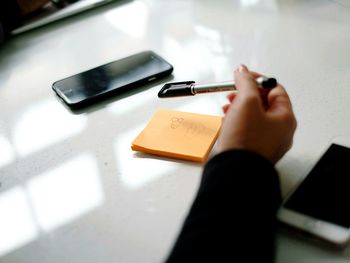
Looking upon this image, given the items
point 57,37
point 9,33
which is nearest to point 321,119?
point 57,37

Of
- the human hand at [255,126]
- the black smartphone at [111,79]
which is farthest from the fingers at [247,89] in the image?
the black smartphone at [111,79]

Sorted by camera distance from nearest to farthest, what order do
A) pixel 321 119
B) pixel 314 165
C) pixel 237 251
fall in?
pixel 237 251 → pixel 314 165 → pixel 321 119

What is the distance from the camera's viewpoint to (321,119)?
673mm

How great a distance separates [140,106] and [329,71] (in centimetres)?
34

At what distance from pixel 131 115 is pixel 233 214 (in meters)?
0.35

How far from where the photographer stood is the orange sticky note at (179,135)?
2.11ft

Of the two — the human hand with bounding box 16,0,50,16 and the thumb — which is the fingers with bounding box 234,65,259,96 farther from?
the human hand with bounding box 16,0,50,16

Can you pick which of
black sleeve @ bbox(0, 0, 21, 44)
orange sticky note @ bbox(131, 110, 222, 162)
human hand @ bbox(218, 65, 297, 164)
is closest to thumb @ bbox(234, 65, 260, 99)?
human hand @ bbox(218, 65, 297, 164)

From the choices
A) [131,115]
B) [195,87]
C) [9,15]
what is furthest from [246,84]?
[9,15]

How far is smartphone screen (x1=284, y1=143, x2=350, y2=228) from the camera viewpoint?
1.61ft

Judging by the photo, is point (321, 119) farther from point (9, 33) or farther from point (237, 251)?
point (9, 33)

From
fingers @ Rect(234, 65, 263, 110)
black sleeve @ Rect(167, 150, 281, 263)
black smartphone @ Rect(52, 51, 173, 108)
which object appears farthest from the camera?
black smartphone @ Rect(52, 51, 173, 108)

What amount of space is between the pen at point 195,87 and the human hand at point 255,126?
0.02 meters

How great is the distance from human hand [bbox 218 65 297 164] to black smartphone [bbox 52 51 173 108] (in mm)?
285
